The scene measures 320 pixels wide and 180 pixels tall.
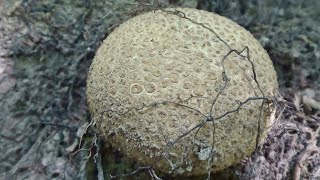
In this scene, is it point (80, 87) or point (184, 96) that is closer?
point (184, 96)

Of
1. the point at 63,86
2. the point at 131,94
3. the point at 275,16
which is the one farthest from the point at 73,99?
the point at 275,16

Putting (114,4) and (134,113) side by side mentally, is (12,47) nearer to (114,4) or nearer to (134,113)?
(114,4)

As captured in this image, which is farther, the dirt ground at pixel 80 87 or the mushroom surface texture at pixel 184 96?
the dirt ground at pixel 80 87

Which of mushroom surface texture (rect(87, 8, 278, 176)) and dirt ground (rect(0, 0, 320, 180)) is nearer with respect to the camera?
mushroom surface texture (rect(87, 8, 278, 176))

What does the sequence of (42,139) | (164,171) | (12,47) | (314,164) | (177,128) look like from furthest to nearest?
(12,47) → (42,139) → (314,164) → (164,171) → (177,128)
